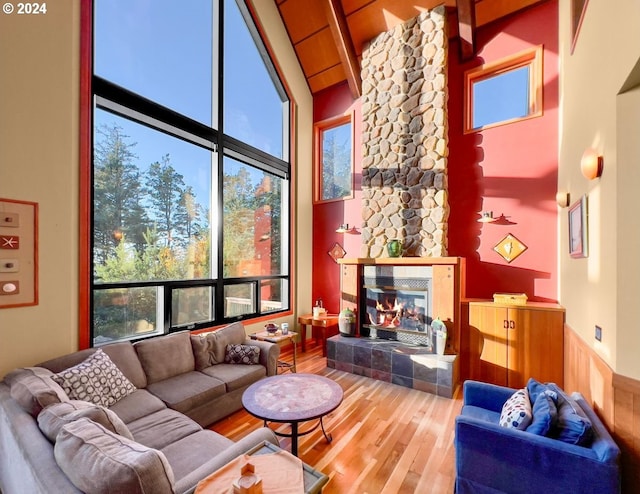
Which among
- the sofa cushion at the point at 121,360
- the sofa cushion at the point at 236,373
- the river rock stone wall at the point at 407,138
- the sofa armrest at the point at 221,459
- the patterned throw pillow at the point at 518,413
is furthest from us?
the river rock stone wall at the point at 407,138

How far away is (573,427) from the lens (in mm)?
1508

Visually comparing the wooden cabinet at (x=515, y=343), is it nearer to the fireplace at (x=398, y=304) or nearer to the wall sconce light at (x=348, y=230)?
the fireplace at (x=398, y=304)

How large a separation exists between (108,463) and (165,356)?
192 cm

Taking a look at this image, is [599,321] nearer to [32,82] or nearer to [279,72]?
[32,82]

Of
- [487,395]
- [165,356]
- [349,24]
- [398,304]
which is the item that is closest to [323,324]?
[398,304]

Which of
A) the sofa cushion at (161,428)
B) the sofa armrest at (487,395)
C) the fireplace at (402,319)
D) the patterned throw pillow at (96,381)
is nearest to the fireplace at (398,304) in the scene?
the fireplace at (402,319)

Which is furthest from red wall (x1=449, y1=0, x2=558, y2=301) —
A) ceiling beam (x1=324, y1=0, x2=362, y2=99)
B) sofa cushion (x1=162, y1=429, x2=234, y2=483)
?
sofa cushion (x1=162, y1=429, x2=234, y2=483)

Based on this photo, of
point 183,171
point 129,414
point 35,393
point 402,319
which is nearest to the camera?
point 35,393

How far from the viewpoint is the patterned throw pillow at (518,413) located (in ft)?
5.49

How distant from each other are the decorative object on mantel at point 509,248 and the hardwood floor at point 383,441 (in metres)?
1.89

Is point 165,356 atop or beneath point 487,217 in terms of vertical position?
beneath

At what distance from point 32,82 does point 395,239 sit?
4.25 metres

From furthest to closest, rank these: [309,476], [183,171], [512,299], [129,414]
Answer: [183,171] → [512,299] → [129,414] → [309,476]

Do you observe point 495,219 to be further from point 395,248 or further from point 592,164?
point 592,164
